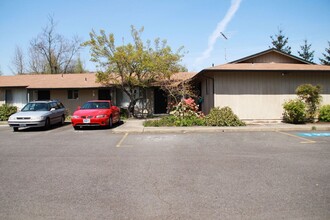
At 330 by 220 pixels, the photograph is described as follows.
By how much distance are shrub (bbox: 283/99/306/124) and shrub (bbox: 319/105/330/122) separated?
39.8 inches

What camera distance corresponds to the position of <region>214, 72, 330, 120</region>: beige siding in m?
14.7

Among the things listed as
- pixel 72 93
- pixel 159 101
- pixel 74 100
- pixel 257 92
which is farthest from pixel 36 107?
pixel 257 92

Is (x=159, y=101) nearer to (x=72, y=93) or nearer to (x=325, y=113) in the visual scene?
(x=72, y=93)

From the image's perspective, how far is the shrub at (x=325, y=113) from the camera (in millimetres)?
14188

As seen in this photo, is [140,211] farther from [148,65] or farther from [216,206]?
[148,65]

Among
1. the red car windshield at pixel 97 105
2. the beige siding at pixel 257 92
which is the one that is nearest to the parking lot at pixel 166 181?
the red car windshield at pixel 97 105

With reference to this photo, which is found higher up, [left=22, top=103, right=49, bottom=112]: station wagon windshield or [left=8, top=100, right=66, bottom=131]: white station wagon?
[left=22, top=103, right=49, bottom=112]: station wagon windshield

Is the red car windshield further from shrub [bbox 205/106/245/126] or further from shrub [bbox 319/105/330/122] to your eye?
shrub [bbox 319/105/330/122]

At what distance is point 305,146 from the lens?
8.09 m

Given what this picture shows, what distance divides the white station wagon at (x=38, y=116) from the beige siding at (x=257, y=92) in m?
9.56

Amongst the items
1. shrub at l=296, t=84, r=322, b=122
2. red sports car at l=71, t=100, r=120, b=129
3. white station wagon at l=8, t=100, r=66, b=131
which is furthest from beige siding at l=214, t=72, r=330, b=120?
white station wagon at l=8, t=100, r=66, b=131

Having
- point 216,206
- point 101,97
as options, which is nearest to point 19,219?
point 216,206

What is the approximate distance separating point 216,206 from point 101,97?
19.4m

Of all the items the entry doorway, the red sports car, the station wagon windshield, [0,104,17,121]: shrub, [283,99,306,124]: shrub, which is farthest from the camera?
the entry doorway
